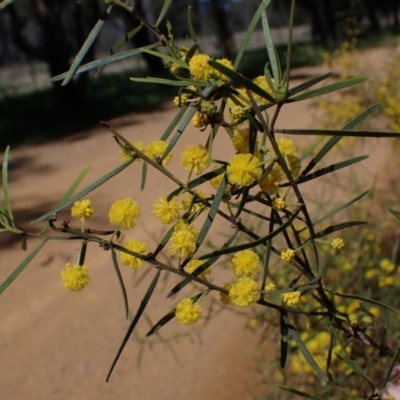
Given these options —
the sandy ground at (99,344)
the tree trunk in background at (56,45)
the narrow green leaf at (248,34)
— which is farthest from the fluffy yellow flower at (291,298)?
the tree trunk in background at (56,45)

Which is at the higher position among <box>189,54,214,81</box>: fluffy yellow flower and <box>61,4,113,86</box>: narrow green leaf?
<box>61,4,113,86</box>: narrow green leaf

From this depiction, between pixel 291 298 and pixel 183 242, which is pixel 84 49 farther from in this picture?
pixel 291 298

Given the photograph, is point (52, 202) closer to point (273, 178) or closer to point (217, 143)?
point (217, 143)

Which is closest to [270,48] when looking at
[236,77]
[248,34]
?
[248,34]

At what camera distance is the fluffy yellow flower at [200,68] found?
57cm

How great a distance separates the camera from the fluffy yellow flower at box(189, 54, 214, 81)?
0.57 m

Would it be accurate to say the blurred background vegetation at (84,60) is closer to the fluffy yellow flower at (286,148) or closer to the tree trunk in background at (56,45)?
the tree trunk in background at (56,45)

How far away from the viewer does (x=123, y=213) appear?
625mm

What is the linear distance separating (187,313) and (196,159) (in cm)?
17

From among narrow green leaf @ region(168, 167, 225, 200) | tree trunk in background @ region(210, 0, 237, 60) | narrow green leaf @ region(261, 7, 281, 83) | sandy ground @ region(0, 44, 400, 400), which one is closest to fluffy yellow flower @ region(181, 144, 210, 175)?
narrow green leaf @ region(168, 167, 225, 200)

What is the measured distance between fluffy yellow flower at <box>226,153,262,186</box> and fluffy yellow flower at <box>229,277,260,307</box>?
114mm

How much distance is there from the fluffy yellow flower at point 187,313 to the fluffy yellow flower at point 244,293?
0.16 ft

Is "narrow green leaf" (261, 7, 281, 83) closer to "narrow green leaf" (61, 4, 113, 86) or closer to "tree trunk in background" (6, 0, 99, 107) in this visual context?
"narrow green leaf" (61, 4, 113, 86)

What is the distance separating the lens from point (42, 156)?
650cm
